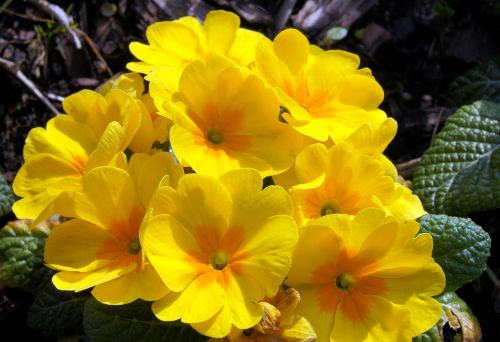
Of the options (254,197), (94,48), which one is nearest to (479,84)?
(94,48)

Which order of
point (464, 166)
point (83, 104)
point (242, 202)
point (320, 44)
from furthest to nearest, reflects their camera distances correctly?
point (320, 44) < point (464, 166) < point (83, 104) < point (242, 202)

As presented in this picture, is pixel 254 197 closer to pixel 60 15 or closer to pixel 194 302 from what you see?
pixel 194 302

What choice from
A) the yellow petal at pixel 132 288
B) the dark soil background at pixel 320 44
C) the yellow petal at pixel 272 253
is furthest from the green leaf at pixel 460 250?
the yellow petal at pixel 132 288

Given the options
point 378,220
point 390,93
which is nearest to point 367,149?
point 378,220

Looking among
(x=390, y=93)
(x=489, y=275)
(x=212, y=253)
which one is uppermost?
(x=212, y=253)

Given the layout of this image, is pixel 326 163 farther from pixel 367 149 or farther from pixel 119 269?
pixel 119 269
